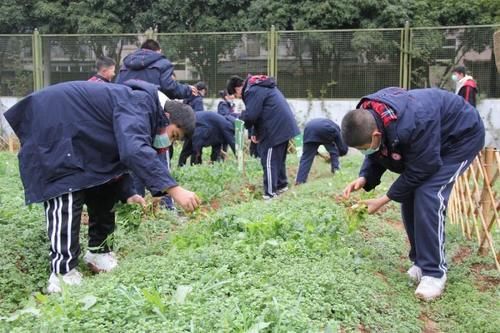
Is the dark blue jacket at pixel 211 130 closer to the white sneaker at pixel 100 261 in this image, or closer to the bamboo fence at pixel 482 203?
the bamboo fence at pixel 482 203

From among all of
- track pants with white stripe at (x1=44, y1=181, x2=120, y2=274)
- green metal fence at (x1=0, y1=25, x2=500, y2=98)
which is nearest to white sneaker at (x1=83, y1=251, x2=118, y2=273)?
track pants with white stripe at (x1=44, y1=181, x2=120, y2=274)

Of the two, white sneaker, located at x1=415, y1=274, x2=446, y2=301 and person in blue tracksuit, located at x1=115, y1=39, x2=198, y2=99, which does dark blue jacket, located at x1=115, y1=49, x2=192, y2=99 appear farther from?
white sneaker, located at x1=415, y1=274, x2=446, y2=301

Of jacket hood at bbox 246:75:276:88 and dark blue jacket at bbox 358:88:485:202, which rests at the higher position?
jacket hood at bbox 246:75:276:88

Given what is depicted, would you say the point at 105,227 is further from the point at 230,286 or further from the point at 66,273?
the point at 230,286

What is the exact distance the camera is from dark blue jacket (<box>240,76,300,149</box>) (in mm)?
A: 7586

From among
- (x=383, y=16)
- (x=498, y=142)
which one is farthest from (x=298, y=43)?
(x=498, y=142)

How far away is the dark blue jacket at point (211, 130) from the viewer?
999cm

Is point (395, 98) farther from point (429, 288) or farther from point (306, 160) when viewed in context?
point (306, 160)

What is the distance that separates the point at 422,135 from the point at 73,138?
7.18 ft

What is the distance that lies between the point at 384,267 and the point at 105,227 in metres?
2.05

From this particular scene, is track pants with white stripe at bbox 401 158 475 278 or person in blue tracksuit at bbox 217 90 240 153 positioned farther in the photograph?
person in blue tracksuit at bbox 217 90 240 153

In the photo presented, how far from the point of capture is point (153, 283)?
313 cm

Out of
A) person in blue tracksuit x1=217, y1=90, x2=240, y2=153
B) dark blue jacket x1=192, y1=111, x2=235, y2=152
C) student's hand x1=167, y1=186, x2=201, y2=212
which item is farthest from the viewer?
person in blue tracksuit x1=217, y1=90, x2=240, y2=153

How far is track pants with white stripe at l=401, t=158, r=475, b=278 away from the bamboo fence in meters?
0.85
